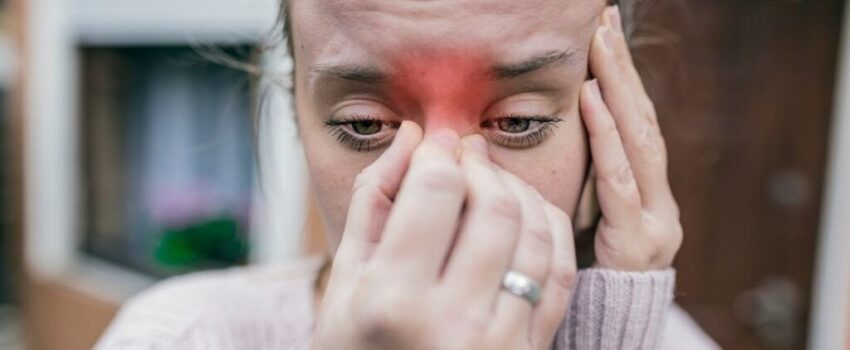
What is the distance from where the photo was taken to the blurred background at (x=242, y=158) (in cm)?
295

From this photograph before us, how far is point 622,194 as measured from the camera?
1.10 meters

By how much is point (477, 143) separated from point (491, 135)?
0.06 meters

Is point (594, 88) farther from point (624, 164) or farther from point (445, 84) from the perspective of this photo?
point (445, 84)

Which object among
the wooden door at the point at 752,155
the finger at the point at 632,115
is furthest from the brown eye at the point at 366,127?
the wooden door at the point at 752,155

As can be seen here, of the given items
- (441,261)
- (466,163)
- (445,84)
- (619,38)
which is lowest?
(441,261)

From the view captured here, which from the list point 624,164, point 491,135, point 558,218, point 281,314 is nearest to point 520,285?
point 558,218

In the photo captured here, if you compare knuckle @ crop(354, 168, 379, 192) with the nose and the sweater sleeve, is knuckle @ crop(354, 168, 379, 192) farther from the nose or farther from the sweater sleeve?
the sweater sleeve

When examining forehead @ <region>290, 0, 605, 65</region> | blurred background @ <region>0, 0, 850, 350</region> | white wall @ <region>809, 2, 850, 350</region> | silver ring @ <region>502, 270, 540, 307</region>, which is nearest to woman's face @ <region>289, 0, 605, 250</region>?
forehead @ <region>290, 0, 605, 65</region>

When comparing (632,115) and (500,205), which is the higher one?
(632,115)

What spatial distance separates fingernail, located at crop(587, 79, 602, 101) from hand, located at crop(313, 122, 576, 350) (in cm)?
25

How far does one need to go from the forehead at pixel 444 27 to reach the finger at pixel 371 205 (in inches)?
5.4

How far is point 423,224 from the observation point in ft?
2.48

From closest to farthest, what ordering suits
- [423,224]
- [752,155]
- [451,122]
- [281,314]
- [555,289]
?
1. [423,224]
2. [555,289]
3. [451,122]
4. [281,314]
5. [752,155]

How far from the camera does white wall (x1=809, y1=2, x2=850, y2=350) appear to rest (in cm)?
287
